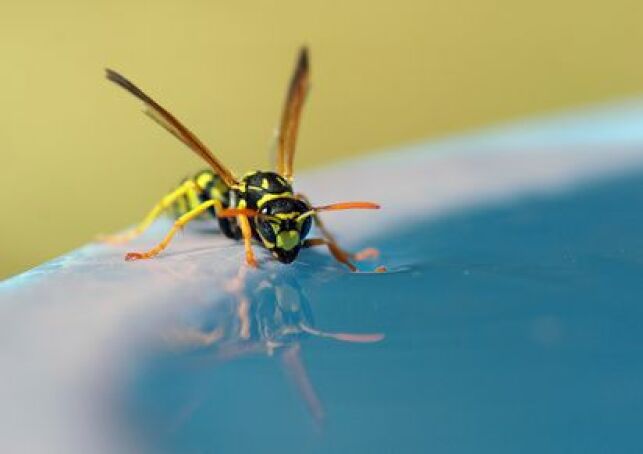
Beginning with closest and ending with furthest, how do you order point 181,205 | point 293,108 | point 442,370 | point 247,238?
point 442,370, point 247,238, point 293,108, point 181,205

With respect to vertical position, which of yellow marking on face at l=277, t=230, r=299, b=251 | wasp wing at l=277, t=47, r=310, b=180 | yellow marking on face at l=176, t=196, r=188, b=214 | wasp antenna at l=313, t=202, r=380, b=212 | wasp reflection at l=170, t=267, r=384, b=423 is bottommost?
wasp reflection at l=170, t=267, r=384, b=423

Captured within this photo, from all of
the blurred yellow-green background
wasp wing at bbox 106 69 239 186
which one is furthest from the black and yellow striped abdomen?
the blurred yellow-green background

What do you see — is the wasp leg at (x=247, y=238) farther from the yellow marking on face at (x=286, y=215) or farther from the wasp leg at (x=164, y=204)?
the wasp leg at (x=164, y=204)

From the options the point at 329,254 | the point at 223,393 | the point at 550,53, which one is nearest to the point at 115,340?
the point at 223,393

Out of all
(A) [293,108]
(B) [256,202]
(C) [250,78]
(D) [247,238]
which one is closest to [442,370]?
(D) [247,238]

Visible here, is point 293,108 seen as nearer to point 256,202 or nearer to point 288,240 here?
point 256,202

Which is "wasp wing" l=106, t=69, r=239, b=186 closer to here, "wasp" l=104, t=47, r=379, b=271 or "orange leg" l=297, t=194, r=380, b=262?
"wasp" l=104, t=47, r=379, b=271

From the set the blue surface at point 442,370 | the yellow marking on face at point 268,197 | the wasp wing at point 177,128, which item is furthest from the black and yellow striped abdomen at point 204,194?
the blue surface at point 442,370
